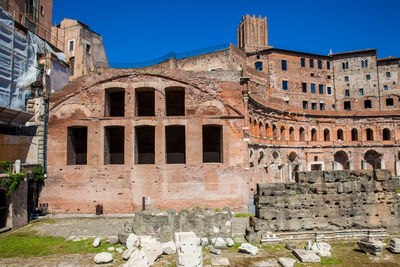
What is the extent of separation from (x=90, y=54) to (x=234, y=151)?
75.1 ft

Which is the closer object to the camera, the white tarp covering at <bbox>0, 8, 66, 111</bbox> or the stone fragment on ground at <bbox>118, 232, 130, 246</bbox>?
the stone fragment on ground at <bbox>118, 232, 130, 246</bbox>

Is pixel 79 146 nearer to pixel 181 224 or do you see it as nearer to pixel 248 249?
pixel 181 224

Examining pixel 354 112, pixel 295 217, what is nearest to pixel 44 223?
pixel 295 217

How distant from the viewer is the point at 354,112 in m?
32.8

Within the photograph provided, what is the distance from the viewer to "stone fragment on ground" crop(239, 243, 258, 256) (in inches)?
385

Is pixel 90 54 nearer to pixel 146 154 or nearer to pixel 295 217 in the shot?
pixel 146 154

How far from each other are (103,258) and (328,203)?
894 cm

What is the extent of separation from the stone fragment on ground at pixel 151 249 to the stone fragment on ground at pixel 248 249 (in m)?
2.87

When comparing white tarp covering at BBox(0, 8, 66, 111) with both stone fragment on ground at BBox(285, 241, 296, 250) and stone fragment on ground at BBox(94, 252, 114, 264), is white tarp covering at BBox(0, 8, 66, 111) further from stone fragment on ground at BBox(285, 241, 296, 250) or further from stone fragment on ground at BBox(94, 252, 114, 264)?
stone fragment on ground at BBox(285, 241, 296, 250)

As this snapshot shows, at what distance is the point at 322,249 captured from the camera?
984 cm

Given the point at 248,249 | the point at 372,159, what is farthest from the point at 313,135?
the point at 248,249

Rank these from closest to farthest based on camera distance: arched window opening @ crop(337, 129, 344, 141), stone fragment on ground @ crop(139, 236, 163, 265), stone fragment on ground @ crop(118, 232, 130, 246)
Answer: stone fragment on ground @ crop(139, 236, 163, 265)
stone fragment on ground @ crop(118, 232, 130, 246)
arched window opening @ crop(337, 129, 344, 141)

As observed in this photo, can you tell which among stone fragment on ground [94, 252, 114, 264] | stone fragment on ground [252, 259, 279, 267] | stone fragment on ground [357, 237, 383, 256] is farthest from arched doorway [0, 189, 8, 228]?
stone fragment on ground [357, 237, 383, 256]

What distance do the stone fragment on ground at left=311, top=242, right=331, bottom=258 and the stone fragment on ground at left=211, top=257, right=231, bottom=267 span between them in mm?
3244
